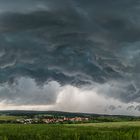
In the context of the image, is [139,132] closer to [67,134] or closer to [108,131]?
[108,131]

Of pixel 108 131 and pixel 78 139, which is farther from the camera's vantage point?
pixel 108 131

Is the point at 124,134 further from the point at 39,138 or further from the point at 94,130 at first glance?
the point at 39,138

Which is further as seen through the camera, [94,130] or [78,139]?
[94,130]

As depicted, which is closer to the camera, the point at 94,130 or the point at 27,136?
the point at 27,136

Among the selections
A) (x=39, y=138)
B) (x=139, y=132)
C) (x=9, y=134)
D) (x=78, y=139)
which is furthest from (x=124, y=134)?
(x=9, y=134)

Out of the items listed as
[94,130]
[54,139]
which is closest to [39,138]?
[54,139]

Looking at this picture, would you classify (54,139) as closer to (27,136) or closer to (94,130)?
(27,136)

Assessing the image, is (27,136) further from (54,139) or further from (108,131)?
(108,131)
